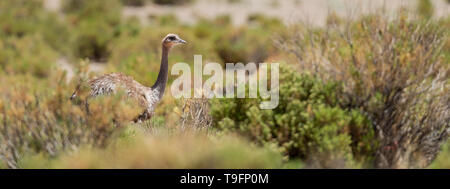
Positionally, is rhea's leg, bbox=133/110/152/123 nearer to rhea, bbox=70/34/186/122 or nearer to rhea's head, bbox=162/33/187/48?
rhea, bbox=70/34/186/122

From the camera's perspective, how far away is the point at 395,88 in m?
6.35

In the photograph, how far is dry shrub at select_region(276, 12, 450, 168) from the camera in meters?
6.29

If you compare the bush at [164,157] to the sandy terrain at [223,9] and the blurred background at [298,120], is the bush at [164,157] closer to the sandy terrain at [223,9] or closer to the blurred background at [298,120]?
the blurred background at [298,120]

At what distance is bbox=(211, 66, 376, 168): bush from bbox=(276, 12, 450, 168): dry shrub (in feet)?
0.55

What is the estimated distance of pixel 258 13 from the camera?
3017cm

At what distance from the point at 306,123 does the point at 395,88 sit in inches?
37.8

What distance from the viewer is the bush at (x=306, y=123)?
235 inches

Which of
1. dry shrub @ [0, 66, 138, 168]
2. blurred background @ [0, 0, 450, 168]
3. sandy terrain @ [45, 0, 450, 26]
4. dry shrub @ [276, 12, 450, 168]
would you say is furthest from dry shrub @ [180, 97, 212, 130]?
sandy terrain @ [45, 0, 450, 26]

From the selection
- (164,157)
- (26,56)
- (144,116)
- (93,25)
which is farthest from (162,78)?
(93,25)

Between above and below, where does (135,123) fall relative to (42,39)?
below

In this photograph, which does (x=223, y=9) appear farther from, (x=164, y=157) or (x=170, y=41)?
(x=164, y=157)
